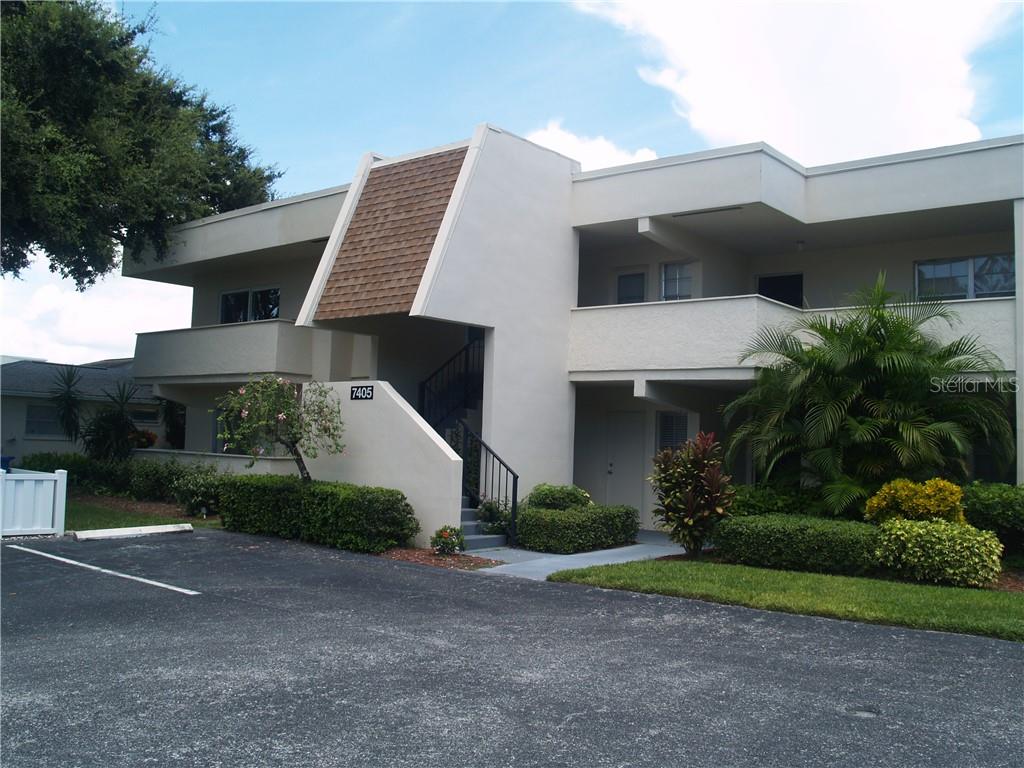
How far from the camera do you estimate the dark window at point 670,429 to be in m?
18.5

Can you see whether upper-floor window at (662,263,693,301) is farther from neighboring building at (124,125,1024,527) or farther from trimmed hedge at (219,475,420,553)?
trimmed hedge at (219,475,420,553)

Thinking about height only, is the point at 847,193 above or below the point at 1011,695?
above

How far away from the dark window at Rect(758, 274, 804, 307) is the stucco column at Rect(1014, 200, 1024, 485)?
15.6ft

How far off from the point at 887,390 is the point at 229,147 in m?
29.5

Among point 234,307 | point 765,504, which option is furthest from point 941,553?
point 234,307

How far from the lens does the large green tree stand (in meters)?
18.2

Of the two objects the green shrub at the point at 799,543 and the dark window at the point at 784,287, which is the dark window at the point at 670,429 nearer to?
the dark window at the point at 784,287

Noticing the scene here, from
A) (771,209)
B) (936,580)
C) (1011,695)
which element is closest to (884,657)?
(1011,695)

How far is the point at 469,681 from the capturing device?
7082 millimetres

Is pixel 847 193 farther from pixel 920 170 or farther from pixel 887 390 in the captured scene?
pixel 887 390

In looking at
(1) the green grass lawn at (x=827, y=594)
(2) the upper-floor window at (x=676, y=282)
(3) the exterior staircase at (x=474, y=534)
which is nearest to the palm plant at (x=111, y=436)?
(3) the exterior staircase at (x=474, y=534)

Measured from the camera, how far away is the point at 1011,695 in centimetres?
696

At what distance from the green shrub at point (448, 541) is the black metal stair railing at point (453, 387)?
12.3ft

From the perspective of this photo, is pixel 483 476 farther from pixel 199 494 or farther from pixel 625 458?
pixel 199 494
